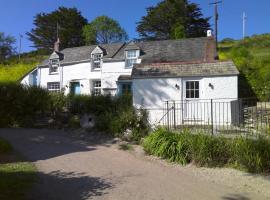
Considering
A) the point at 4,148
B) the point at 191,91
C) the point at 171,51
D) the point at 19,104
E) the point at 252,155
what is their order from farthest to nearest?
the point at 171,51
the point at 19,104
the point at 191,91
the point at 4,148
the point at 252,155

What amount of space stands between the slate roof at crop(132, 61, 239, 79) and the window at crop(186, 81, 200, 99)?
1.84 ft

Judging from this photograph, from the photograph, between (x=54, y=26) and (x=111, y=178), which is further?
(x=54, y=26)

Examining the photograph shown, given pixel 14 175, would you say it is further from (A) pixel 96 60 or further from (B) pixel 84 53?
(B) pixel 84 53

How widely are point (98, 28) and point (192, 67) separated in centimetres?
4387

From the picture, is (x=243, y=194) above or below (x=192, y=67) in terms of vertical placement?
below

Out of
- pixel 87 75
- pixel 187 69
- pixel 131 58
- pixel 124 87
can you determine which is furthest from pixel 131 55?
pixel 187 69

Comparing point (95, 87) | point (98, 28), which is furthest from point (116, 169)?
point (98, 28)

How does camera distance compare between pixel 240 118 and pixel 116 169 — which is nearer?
pixel 116 169

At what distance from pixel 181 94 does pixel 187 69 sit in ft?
4.70

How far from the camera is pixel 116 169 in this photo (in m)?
9.70

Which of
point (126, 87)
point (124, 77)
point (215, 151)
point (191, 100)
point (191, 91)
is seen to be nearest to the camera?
point (215, 151)

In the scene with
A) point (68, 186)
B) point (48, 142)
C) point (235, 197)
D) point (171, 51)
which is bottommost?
point (235, 197)

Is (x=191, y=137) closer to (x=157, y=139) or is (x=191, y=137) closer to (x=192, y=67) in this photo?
(x=157, y=139)

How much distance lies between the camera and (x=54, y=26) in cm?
6500
